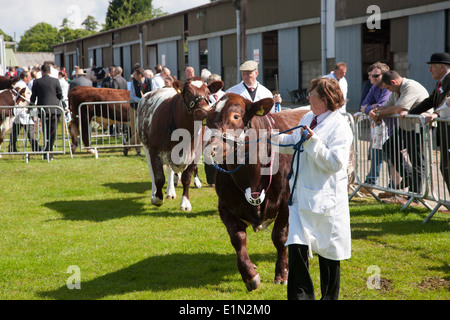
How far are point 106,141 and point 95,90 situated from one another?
2627mm

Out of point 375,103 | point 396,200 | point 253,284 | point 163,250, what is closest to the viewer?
point 253,284

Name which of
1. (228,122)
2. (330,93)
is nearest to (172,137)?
(228,122)

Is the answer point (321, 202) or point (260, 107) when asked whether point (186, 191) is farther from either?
point (321, 202)

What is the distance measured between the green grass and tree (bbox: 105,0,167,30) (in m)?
84.7

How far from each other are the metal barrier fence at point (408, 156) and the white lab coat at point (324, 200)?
3.33 metres

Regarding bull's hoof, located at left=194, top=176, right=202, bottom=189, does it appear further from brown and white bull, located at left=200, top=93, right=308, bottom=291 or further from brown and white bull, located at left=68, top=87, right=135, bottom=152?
brown and white bull, located at left=200, top=93, right=308, bottom=291

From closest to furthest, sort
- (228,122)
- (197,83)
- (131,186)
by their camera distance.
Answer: (228,122), (197,83), (131,186)

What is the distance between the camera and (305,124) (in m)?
4.45

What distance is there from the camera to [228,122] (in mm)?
4777

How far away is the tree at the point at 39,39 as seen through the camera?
141 metres

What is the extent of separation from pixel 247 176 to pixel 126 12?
315 feet

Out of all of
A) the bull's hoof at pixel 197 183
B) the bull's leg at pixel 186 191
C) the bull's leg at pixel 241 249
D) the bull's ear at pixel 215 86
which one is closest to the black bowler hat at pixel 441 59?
the bull's ear at pixel 215 86

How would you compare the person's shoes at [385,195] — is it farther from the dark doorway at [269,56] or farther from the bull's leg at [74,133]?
the dark doorway at [269,56]

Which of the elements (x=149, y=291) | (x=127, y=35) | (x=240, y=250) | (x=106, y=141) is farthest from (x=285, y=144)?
(x=127, y=35)
